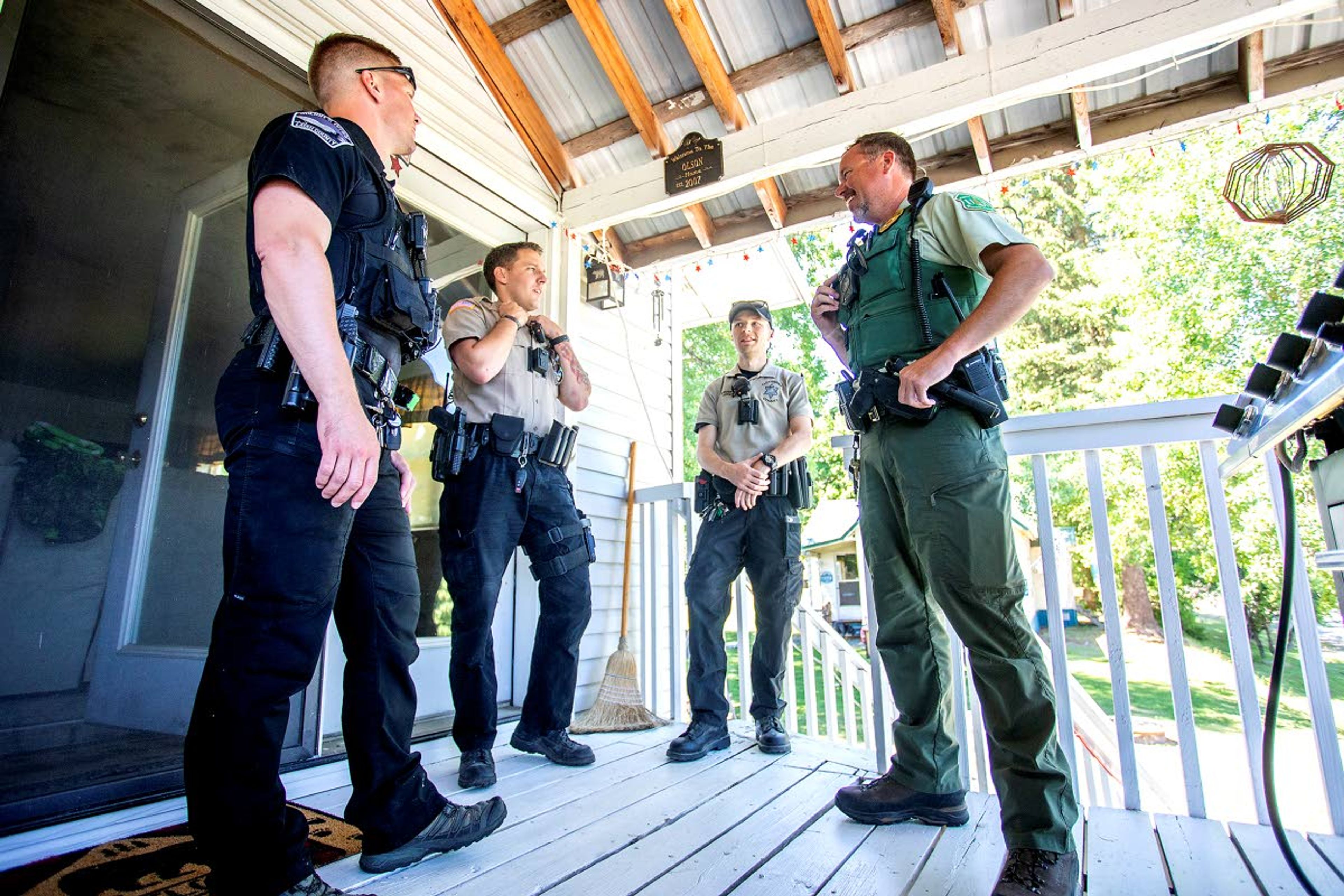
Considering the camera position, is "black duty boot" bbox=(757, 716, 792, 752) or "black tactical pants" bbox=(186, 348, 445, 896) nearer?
"black tactical pants" bbox=(186, 348, 445, 896)

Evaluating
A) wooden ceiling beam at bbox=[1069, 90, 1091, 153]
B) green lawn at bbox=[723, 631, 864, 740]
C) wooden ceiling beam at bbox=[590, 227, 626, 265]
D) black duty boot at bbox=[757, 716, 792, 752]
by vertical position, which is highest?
wooden ceiling beam at bbox=[1069, 90, 1091, 153]

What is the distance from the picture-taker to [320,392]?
1.11 meters

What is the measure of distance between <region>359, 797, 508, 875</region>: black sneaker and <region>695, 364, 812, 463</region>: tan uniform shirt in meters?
1.61

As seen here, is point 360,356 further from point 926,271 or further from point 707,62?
point 707,62

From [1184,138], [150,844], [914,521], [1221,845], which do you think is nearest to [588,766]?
[150,844]

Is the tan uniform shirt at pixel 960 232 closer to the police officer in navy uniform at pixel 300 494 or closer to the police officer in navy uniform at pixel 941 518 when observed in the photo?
the police officer in navy uniform at pixel 941 518

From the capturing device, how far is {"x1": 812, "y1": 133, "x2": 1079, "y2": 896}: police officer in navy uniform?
148 cm

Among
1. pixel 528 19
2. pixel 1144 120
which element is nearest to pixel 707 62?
pixel 528 19

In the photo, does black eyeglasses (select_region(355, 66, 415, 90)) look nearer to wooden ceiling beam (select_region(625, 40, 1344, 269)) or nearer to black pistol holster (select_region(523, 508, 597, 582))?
black pistol holster (select_region(523, 508, 597, 582))

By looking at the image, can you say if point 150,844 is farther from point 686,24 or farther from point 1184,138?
point 1184,138

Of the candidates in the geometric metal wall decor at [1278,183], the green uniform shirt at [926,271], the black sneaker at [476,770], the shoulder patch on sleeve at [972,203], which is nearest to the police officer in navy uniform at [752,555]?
the black sneaker at [476,770]

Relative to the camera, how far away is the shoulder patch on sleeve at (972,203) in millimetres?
1667

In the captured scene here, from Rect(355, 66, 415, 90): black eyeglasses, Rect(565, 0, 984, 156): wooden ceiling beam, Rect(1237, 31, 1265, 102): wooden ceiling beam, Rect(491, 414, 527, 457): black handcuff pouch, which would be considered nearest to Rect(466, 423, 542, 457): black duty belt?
Rect(491, 414, 527, 457): black handcuff pouch

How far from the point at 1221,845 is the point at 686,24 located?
3.48m
